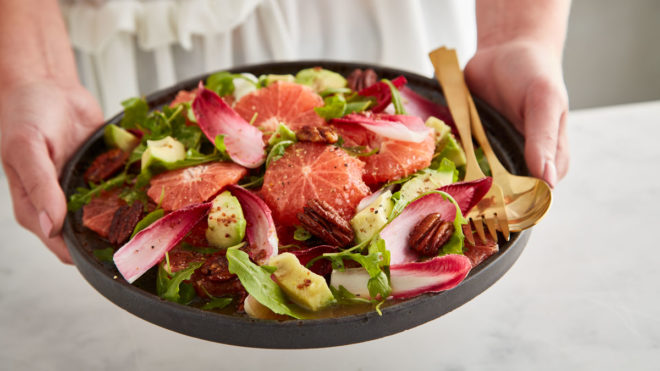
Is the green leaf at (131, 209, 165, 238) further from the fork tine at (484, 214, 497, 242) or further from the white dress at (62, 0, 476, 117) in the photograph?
the white dress at (62, 0, 476, 117)

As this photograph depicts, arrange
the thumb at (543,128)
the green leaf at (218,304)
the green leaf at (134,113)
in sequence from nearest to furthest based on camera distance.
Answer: the green leaf at (218,304) < the thumb at (543,128) < the green leaf at (134,113)

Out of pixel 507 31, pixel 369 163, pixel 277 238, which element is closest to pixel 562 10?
pixel 507 31

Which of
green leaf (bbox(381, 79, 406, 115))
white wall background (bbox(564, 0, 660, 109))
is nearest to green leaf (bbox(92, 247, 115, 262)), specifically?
green leaf (bbox(381, 79, 406, 115))

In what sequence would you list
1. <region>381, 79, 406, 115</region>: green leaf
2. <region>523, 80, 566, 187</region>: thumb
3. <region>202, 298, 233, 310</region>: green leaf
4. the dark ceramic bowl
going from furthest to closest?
<region>381, 79, 406, 115</region>: green leaf, <region>523, 80, 566, 187</region>: thumb, <region>202, 298, 233, 310</region>: green leaf, the dark ceramic bowl

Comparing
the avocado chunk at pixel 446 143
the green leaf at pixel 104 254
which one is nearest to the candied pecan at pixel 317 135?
the avocado chunk at pixel 446 143

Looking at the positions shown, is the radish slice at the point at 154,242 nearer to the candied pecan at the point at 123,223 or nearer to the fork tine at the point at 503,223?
the candied pecan at the point at 123,223

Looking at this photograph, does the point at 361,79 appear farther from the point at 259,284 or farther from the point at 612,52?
the point at 612,52
